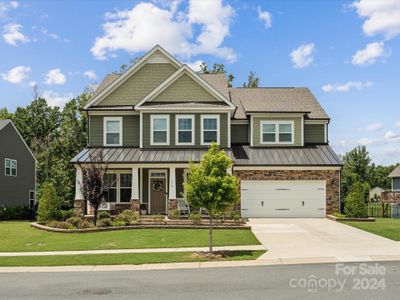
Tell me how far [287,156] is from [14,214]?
18.7m

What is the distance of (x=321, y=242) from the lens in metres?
18.7

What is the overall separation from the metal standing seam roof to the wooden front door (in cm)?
507

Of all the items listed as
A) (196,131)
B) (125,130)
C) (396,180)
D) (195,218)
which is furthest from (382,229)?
(396,180)

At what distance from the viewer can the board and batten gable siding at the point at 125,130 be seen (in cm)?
3072

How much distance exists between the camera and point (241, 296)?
10.2 meters

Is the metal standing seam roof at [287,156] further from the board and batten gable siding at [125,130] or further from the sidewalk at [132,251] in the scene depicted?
the sidewalk at [132,251]

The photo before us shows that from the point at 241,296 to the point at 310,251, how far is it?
700 cm

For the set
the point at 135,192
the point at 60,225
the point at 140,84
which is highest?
the point at 140,84

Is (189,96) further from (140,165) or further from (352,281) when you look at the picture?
(352,281)

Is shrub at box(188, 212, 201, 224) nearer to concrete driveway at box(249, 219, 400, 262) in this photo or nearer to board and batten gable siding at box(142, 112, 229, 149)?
concrete driveway at box(249, 219, 400, 262)

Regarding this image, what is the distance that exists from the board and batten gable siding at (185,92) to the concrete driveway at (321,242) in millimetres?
8677

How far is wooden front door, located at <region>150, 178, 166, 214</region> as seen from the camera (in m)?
30.1

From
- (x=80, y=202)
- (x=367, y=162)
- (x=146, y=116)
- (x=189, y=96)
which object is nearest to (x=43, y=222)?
(x=80, y=202)

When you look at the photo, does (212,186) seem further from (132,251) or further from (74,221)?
(74,221)
